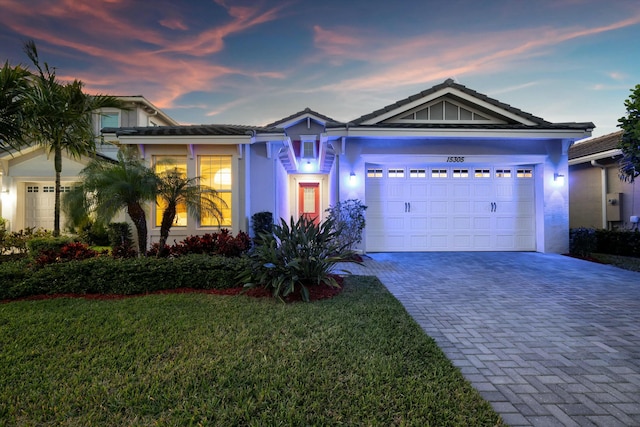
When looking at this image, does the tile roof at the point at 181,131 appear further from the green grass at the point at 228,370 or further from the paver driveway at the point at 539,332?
the green grass at the point at 228,370

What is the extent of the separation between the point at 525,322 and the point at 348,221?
536 centimetres

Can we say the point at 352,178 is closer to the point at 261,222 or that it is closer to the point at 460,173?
the point at 261,222

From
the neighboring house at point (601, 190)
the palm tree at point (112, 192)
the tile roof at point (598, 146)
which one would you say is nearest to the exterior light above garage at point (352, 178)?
the palm tree at point (112, 192)

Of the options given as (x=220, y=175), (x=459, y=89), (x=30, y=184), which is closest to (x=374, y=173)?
(x=459, y=89)

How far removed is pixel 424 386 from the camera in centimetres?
236

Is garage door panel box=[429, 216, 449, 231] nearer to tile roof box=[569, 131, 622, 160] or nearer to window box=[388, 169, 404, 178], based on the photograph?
window box=[388, 169, 404, 178]

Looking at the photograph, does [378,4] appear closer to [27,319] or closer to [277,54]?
[277,54]

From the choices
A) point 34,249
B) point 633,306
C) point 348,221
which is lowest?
point 633,306

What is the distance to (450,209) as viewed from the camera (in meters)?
9.86

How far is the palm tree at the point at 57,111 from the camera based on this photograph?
6.41 m

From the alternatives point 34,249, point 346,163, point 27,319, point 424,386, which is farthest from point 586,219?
point 34,249

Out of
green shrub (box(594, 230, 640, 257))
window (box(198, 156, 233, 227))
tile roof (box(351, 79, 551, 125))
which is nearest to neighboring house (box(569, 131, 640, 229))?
green shrub (box(594, 230, 640, 257))

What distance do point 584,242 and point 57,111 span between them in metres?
14.8

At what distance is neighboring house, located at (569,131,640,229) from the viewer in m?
10.6
